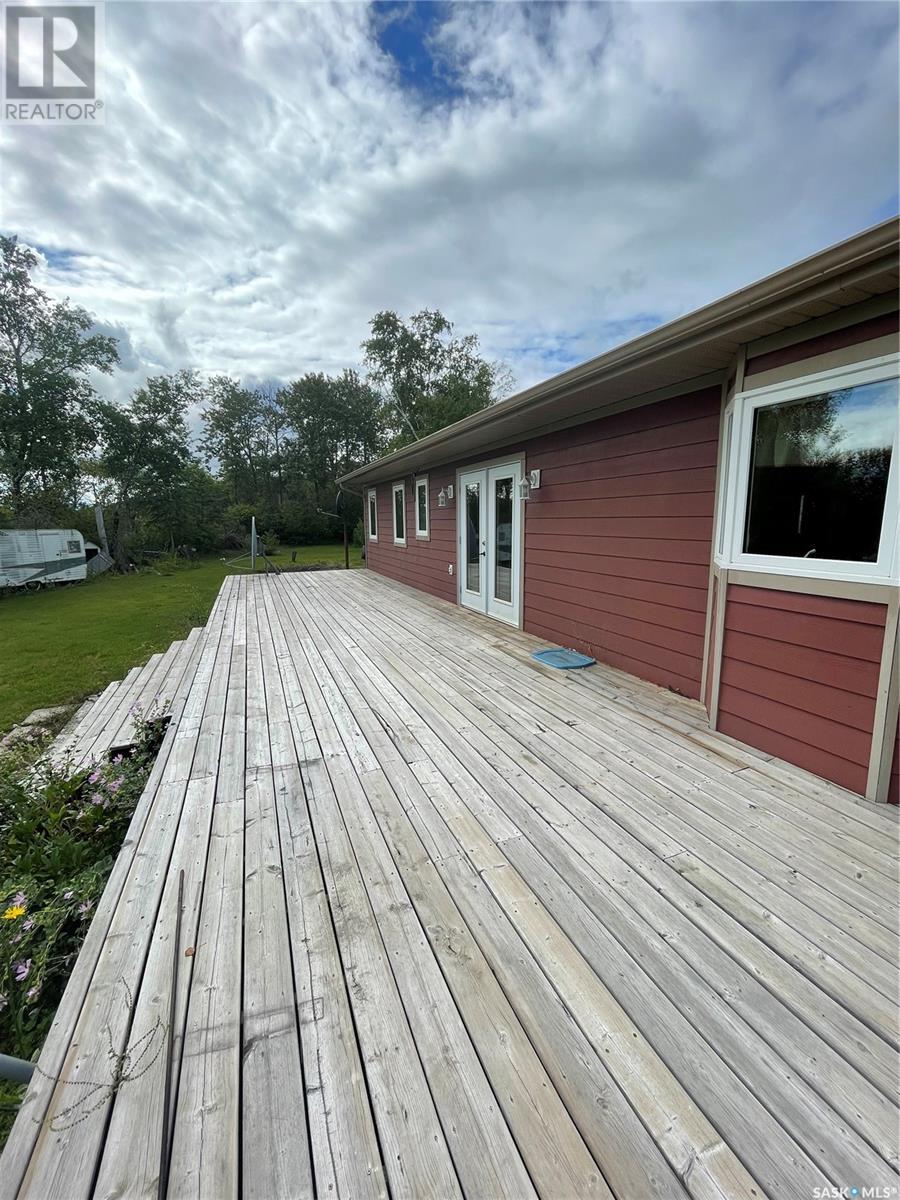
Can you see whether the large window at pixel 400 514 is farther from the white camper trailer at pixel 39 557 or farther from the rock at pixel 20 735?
the white camper trailer at pixel 39 557

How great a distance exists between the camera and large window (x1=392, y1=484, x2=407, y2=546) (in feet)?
29.6

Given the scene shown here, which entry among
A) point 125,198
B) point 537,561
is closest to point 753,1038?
point 537,561

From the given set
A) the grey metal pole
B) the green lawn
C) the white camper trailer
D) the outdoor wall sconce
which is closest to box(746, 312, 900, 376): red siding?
the outdoor wall sconce

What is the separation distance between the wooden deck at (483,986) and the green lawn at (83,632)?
3.06 metres

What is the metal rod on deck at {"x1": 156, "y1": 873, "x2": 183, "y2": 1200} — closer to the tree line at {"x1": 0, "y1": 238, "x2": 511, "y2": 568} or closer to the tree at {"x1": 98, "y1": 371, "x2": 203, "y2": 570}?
the tree line at {"x1": 0, "y1": 238, "x2": 511, "y2": 568}

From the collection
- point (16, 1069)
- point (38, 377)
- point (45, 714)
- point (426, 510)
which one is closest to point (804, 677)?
point (16, 1069)

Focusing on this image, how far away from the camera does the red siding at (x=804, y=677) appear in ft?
6.89

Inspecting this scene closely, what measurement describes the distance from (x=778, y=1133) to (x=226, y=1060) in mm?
1161

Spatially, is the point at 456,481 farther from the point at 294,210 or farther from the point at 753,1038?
the point at 753,1038

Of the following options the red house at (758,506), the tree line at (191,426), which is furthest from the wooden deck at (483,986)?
the tree line at (191,426)

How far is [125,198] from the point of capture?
5.29 meters

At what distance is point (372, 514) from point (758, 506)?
9.77 meters

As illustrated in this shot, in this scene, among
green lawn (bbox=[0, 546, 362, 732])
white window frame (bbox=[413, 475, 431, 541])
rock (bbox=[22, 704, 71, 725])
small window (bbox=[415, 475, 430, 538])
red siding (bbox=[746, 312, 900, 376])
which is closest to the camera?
red siding (bbox=[746, 312, 900, 376])

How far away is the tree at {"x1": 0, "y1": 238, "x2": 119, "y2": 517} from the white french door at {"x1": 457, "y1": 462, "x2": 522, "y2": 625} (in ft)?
41.5
